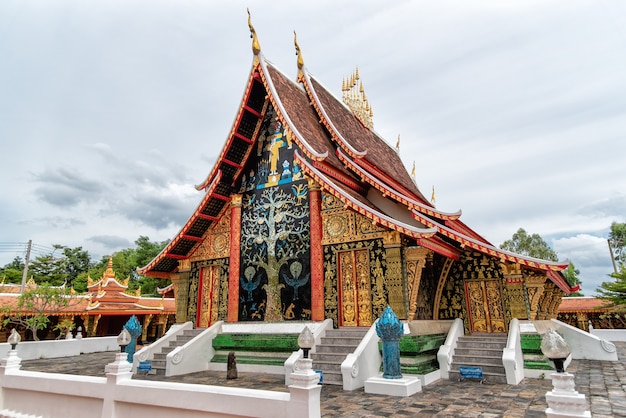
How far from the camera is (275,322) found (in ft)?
28.9

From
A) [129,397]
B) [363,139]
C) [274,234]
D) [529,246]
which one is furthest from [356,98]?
[529,246]

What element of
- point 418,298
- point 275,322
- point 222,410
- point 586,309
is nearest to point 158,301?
point 275,322

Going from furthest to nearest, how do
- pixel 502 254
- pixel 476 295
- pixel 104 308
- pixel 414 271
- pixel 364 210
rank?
pixel 104 308
pixel 476 295
pixel 364 210
pixel 414 271
pixel 502 254

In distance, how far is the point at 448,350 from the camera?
25.2 feet

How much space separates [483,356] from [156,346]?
705cm

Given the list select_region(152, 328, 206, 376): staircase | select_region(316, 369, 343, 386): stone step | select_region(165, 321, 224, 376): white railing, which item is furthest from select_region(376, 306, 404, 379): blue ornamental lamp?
select_region(152, 328, 206, 376): staircase

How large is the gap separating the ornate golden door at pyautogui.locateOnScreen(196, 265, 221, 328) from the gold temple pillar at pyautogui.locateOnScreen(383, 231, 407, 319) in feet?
15.1

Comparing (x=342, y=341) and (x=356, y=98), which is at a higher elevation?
(x=356, y=98)

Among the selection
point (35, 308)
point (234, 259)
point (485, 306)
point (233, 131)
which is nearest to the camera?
point (485, 306)

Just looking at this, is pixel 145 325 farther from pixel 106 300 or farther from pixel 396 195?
pixel 396 195

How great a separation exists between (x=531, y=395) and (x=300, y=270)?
4741 millimetres

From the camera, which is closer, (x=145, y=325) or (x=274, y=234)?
(x=274, y=234)

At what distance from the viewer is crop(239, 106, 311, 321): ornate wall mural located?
29.1ft

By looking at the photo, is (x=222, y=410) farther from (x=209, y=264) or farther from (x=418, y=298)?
(x=209, y=264)
